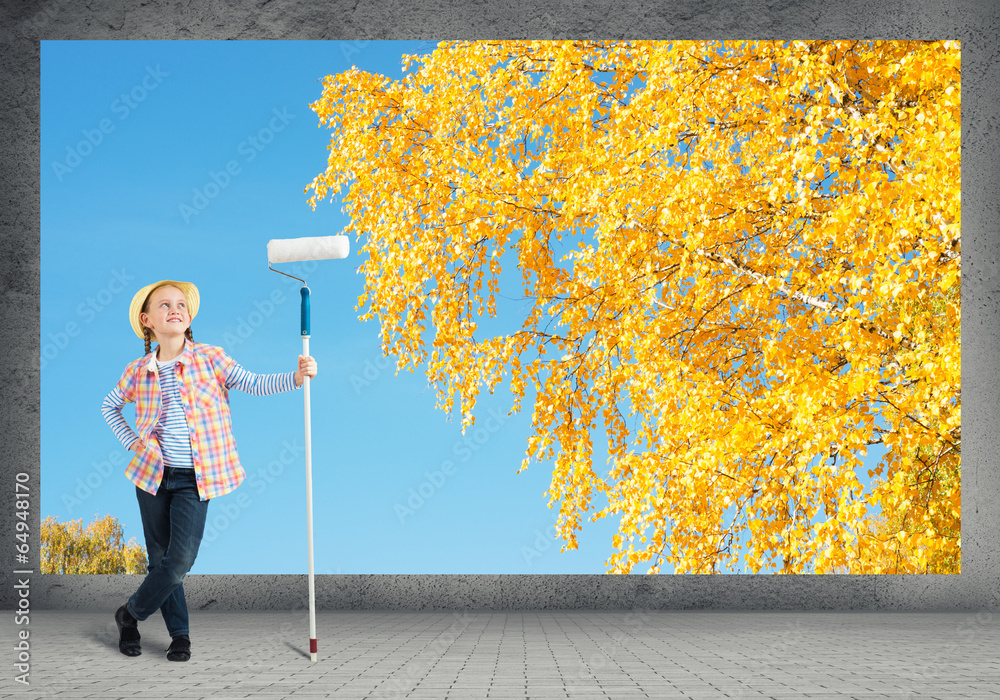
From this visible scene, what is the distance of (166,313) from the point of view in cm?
362

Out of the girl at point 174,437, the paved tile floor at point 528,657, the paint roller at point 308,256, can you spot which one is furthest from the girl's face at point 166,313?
the paved tile floor at point 528,657

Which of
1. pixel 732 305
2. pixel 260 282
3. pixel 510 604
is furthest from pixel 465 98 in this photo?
pixel 510 604

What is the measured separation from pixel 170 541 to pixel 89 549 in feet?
6.85

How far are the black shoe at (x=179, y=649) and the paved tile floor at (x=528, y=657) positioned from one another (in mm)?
44

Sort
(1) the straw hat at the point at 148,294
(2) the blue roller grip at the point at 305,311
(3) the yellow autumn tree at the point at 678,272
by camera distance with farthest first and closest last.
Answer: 1. (3) the yellow autumn tree at the point at 678,272
2. (1) the straw hat at the point at 148,294
3. (2) the blue roller grip at the point at 305,311

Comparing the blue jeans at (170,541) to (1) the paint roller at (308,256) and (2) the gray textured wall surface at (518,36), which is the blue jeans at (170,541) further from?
(2) the gray textured wall surface at (518,36)

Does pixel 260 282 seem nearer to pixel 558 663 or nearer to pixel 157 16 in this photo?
pixel 157 16

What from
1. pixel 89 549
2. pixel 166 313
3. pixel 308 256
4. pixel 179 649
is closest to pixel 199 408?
pixel 166 313

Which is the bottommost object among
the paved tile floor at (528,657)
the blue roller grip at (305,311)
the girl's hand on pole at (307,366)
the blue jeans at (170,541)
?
the paved tile floor at (528,657)

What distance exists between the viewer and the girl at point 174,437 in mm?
3443

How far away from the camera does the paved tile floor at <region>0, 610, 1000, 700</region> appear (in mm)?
2846

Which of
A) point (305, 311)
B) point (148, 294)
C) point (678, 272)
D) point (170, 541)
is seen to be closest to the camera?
point (170, 541)

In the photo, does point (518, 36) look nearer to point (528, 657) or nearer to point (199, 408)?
point (199, 408)

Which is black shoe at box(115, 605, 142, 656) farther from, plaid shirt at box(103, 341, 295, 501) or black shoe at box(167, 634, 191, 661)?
plaid shirt at box(103, 341, 295, 501)
